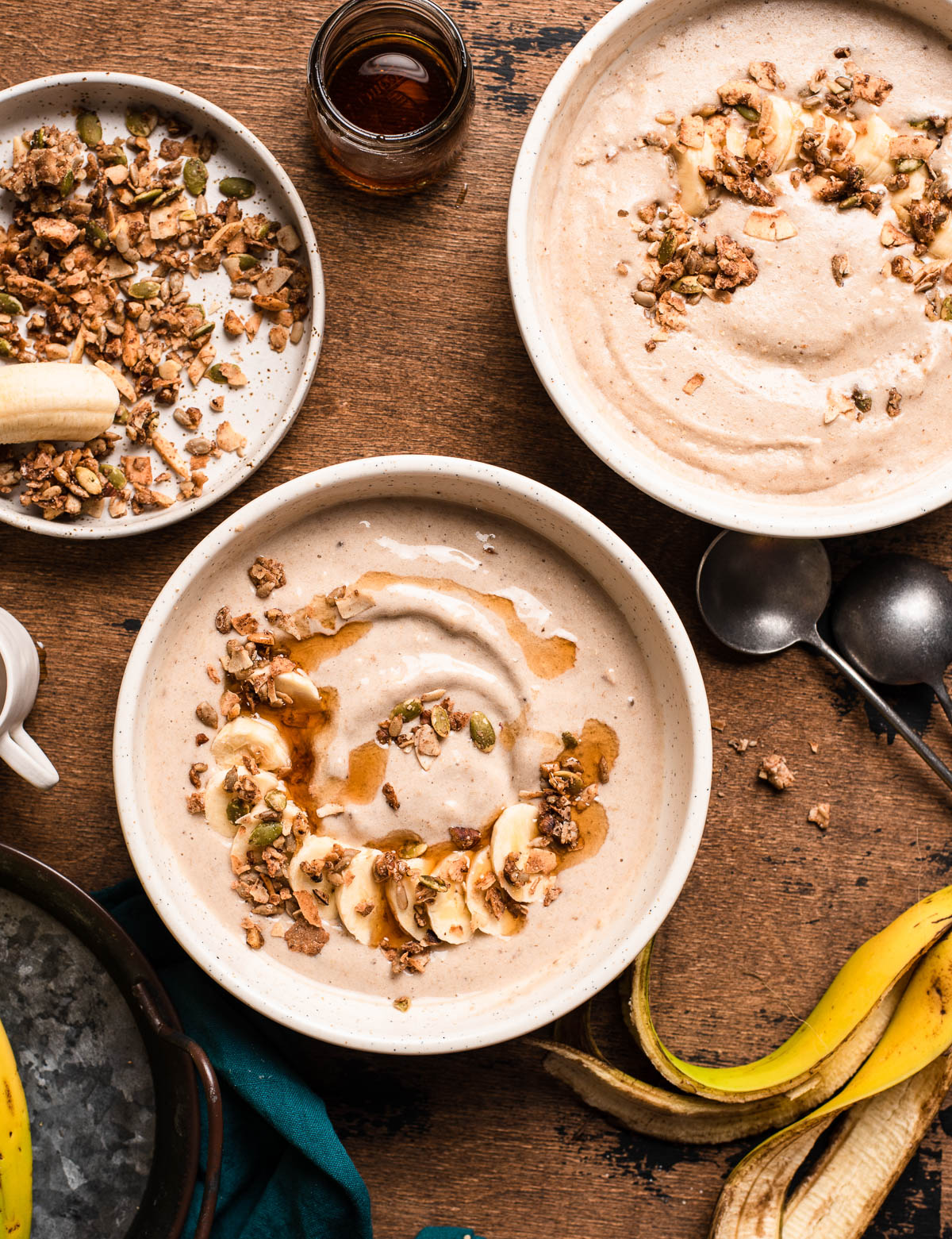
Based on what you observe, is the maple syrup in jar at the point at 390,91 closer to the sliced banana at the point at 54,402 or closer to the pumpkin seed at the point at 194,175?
the pumpkin seed at the point at 194,175

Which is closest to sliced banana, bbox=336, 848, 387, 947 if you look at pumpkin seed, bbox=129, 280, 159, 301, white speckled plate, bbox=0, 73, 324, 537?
white speckled plate, bbox=0, 73, 324, 537

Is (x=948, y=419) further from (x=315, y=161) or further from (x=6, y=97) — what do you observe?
(x=6, y=97)

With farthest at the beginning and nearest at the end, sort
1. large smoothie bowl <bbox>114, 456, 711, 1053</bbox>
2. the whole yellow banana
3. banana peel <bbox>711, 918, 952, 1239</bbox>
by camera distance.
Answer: banana peel <bbox>711, 918, 952, 1239</bbox> → large smoothie bowl <bbox>114, 456, 711, 1053</bbox> → the whole yellow banana

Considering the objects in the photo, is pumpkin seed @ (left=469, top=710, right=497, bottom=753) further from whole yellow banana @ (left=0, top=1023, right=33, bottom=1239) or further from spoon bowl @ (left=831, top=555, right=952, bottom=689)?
whole yellow banana @ (left=0, top=1023, right=33, bottom=1239)

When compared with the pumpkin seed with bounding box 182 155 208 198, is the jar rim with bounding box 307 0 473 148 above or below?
above

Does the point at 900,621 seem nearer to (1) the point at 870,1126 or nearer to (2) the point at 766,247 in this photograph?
(2) the point at 766,247

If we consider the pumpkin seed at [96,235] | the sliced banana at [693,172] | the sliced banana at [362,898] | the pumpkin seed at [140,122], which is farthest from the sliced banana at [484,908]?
the pumpkin seed at [140,122]
